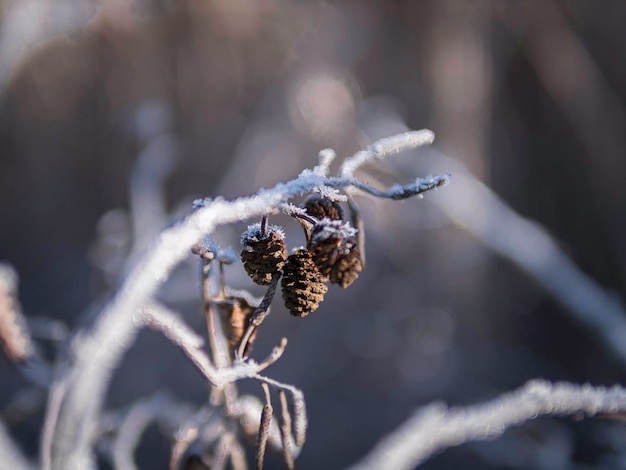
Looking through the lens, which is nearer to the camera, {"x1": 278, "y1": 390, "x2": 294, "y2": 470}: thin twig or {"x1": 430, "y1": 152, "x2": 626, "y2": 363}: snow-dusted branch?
{"x1": 278, "y1": 390, "x2": 294, "y2": 470}: thin twig

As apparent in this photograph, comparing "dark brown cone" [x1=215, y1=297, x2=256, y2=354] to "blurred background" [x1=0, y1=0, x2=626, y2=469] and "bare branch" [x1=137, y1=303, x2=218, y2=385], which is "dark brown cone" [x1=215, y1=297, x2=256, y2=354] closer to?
"bare branch" [x1=137, y1=303, x2=218, y2=385]

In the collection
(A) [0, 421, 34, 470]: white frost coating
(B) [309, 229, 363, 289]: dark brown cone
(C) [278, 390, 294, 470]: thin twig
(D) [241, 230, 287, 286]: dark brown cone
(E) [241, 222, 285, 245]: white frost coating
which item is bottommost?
(C) [278, 390, 294, 470]: thin twig

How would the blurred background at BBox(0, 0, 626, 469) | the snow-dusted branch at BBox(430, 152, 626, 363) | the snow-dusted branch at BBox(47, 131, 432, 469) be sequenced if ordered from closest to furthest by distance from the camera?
the snow-dusted branch at BBox(47, 131, 432, 469)
the snow-dusted branch at BBox(430, 152, 626, 363)
the blurred background at BBox(0, 0, 626, 469)

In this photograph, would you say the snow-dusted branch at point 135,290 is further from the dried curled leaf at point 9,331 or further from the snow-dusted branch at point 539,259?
the snow-dusted branch at point 539,259

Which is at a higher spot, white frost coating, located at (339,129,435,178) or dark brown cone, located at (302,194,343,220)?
white frost coating, located at (339,129,435,178)

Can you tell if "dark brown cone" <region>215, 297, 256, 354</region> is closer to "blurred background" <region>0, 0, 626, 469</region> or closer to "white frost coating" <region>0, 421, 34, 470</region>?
"white frost coating" <region>0, 421, 34, 470</region>

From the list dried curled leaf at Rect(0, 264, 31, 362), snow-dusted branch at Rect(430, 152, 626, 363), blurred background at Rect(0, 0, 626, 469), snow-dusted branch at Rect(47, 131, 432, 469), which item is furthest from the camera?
blurred background at Rect(0, 0, 626, 469)

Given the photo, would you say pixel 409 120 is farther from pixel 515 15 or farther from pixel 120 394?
pixel 120 394

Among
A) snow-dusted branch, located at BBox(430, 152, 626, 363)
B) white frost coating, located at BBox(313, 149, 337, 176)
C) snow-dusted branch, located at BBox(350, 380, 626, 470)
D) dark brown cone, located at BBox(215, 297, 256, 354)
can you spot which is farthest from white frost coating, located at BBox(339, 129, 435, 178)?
snow-dusted branch, located at BBox(430, 152, 626, 363)

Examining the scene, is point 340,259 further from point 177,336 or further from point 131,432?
point 131,432
